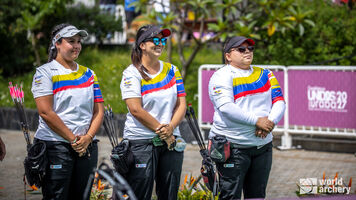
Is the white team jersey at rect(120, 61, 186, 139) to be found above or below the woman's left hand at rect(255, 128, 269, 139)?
above

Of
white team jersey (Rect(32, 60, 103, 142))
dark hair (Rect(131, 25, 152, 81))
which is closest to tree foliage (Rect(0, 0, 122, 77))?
dark hair (Rect(131, 25, 152, 81))

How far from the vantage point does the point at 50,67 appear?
4141 mm

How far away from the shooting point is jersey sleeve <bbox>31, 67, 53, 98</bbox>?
4039 millimetres

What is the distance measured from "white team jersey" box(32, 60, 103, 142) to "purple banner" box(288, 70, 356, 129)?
5581mm

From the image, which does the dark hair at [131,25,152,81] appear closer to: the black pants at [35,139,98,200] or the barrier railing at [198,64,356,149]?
the black pants at [35,139,98,200]

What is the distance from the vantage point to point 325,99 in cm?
879

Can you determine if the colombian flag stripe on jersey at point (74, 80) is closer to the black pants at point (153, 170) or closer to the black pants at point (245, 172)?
the black pants at point (153, 170)

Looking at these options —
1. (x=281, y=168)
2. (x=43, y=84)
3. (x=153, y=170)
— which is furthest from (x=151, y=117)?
(x=281, y=168)

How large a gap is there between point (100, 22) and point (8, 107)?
487cm

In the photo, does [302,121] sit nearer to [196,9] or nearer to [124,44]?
[196,9]


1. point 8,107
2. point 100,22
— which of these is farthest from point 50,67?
point 100,22

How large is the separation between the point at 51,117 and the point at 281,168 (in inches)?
184

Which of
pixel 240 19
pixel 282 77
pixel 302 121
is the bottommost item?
pixel 302 121

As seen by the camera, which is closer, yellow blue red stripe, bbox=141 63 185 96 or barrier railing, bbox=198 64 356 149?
yellow blue red stripe, bbox=141 63 185 96
